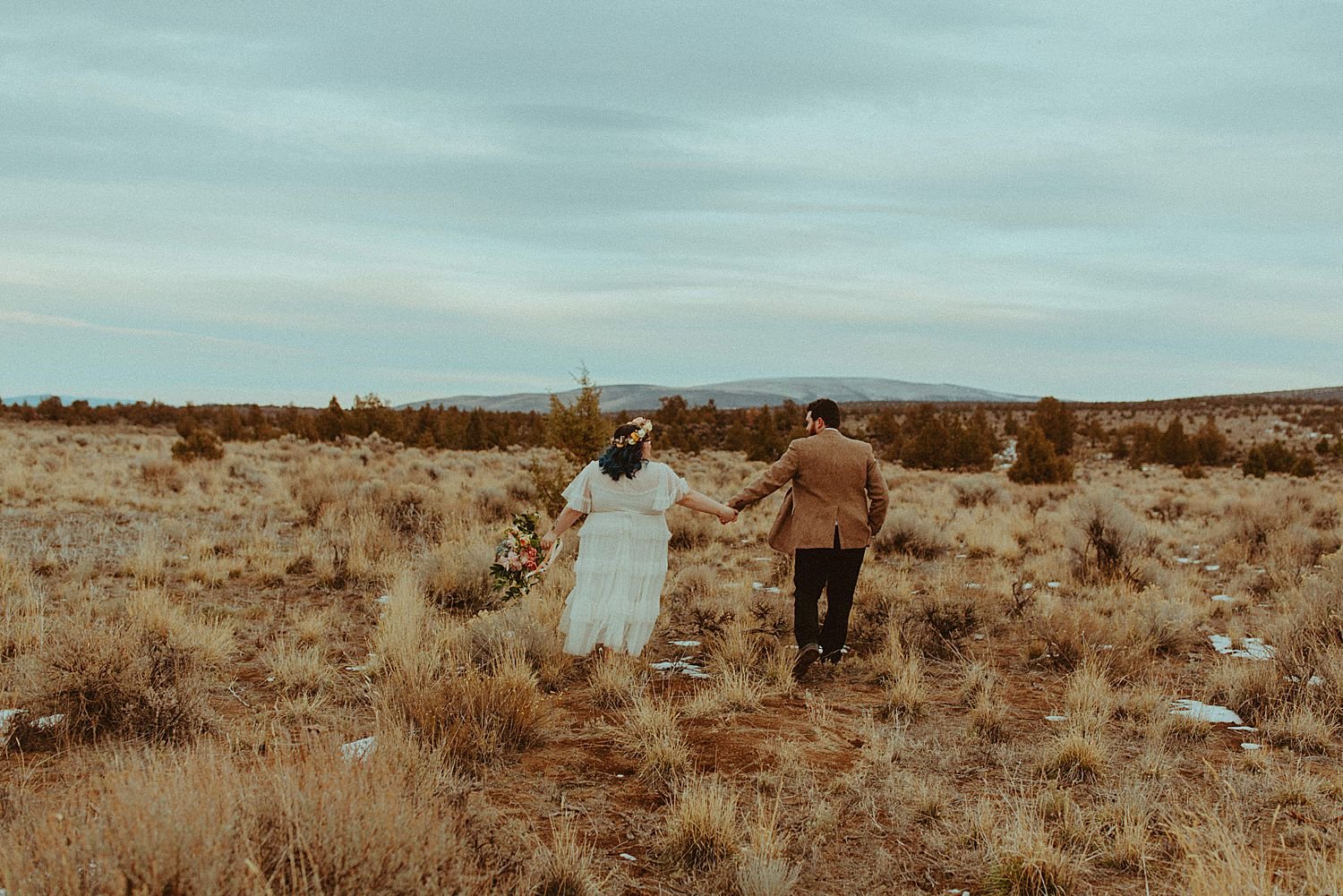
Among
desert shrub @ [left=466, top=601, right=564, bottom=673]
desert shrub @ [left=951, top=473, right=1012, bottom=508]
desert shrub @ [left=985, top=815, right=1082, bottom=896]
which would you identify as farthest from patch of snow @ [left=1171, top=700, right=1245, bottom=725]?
desert shrub @ [left=951, top=473, right=1012, bottom=508]

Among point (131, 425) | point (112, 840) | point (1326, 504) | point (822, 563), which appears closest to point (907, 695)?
point (822, 563)

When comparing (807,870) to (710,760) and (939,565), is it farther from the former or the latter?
(939,565)

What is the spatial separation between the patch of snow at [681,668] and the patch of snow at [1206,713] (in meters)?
3.18

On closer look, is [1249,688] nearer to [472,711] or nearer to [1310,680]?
[1310,680]

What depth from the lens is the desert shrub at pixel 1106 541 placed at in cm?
1081

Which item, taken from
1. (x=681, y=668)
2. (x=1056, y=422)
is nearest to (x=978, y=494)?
(x=681, y=668)

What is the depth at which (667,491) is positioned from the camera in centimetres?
646

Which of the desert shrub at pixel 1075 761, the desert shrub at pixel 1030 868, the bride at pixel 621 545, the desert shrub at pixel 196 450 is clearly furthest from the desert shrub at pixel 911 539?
the desert shrub at pixel 196 450

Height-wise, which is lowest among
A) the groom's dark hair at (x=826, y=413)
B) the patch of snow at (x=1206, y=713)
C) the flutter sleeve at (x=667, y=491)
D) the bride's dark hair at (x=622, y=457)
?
the patch of snow at (x=1206, y=713)

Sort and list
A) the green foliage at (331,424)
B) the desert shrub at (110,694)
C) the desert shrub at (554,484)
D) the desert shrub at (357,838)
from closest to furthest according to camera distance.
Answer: the desert shrub at (357,838)
the desert shrub at (110,694)
the desert shrub at (554,484)
the green foliage at (331,424)

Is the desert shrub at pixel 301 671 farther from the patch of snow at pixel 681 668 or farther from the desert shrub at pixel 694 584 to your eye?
the desert shrub at pixel 694 584

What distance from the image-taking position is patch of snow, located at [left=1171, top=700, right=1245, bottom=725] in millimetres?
5730

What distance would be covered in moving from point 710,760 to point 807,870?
1.24 metres

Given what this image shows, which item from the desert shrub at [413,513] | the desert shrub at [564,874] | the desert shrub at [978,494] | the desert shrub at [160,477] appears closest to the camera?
the desert shrub at [564,874]
